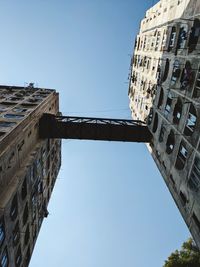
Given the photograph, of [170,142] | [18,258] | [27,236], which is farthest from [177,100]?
[18,258]

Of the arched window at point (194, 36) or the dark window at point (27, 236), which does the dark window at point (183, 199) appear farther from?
the dark window at point (27, 236)

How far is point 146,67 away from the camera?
1276 inches

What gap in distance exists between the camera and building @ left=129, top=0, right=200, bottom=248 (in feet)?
54.7

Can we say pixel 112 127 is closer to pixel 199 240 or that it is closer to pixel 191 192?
pixel 191 192

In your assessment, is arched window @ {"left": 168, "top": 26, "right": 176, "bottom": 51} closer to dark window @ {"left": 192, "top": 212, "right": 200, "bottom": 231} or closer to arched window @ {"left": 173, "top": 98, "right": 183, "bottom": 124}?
arched window @ {"left": 173, "top": 98, "right": 183, "bottom": 124}

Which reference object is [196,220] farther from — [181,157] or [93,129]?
[93,129]

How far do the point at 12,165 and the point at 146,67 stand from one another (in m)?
21.8

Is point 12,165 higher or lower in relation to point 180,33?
lower

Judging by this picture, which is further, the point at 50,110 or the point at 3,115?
the point at 50,110

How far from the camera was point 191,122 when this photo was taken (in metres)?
17.6

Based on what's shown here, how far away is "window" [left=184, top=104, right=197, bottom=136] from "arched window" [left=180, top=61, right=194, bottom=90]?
73.2 inches

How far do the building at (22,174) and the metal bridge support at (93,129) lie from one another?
1373 mm

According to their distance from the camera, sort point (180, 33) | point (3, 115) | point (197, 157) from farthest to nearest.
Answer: point (3, 115) → point (180, 33) → point (197, 157)

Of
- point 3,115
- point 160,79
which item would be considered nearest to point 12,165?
point 3,115
